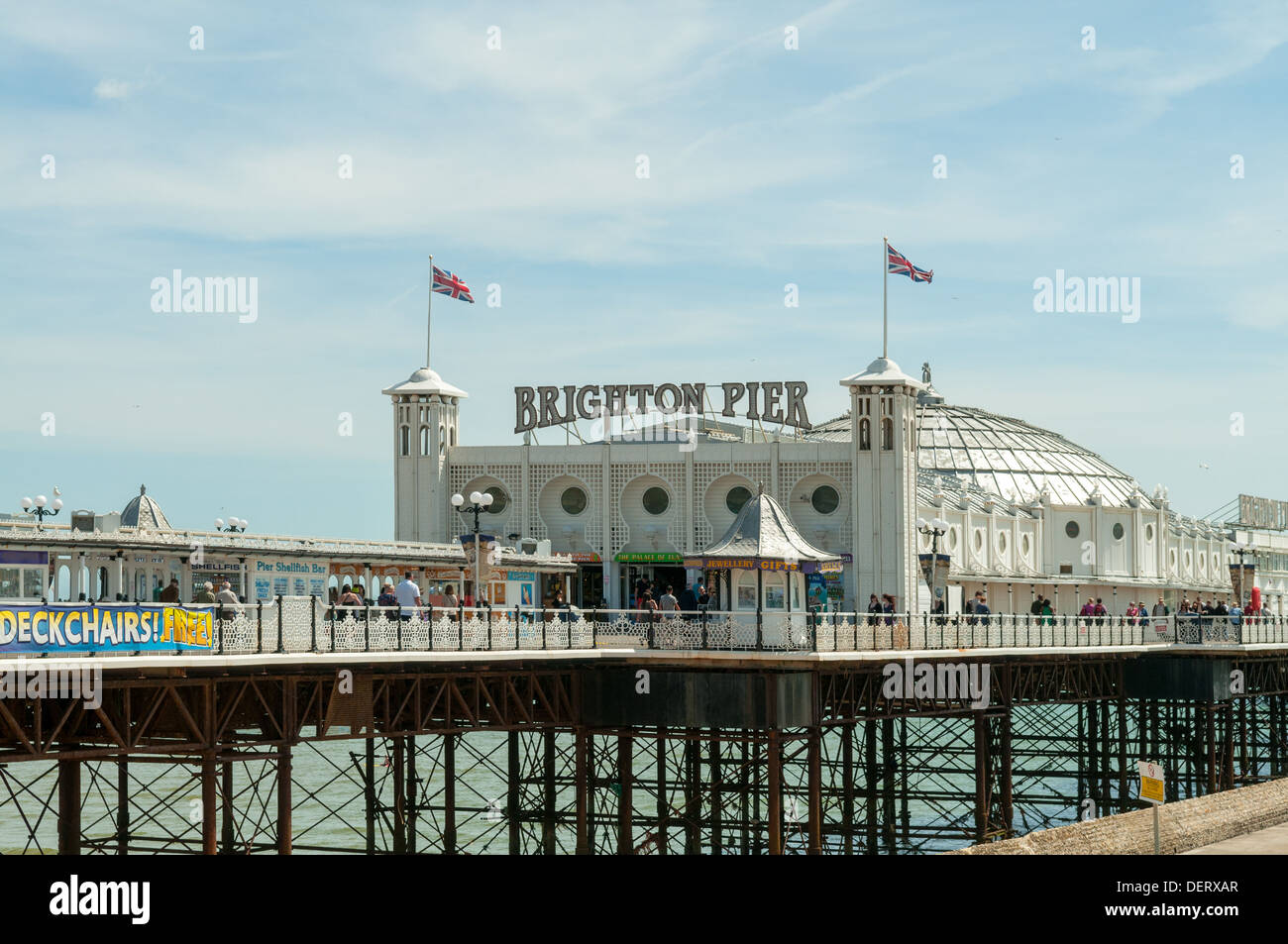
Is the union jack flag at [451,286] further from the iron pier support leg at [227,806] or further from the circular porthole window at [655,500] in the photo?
the iron pier support leg at [227,806]

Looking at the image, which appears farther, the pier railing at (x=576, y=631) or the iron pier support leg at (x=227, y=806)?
the iron pier support leg at (x=227, y=806)

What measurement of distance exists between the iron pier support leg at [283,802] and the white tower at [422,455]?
39.5 meters

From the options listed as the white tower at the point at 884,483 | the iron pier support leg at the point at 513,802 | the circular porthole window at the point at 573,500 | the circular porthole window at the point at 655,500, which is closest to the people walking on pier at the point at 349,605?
the iron pier support leg at the point at 513,802

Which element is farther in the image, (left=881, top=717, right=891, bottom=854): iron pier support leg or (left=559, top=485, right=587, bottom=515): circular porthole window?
(left=559, top=485, right=587, bottom=515): circular porthole window

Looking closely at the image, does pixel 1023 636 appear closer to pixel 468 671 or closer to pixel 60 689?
pixel 468 671

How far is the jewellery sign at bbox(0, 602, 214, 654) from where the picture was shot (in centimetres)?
2861

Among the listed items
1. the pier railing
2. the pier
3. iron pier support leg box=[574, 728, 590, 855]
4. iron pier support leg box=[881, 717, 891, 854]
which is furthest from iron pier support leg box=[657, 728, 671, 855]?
iron pier support leg box=[881, 717, 891, 854]

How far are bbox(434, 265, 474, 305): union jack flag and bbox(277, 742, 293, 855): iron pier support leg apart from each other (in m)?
32.5

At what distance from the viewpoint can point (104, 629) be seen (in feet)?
97.0

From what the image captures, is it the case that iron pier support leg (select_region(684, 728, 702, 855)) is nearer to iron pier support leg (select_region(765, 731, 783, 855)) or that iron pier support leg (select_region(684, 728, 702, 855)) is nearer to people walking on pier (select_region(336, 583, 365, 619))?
iron pier support leg (select_region(765, 731, 783, 855))

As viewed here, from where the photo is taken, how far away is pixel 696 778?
51.6 meters

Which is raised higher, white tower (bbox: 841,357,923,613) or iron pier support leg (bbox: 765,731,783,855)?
white tower (bbox: 841,357,923,613)

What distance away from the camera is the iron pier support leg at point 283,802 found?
33.6 metres
